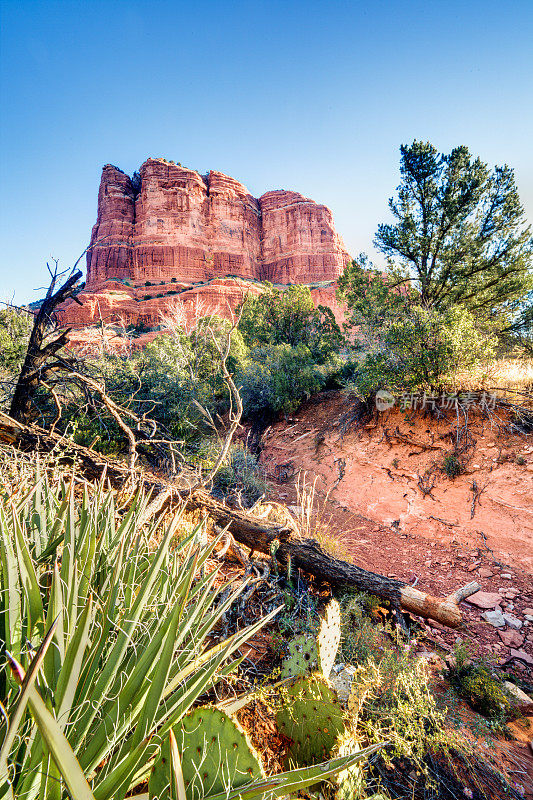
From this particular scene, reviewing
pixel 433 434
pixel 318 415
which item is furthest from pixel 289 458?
pixel 433 434

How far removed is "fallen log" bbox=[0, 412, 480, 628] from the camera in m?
2.79

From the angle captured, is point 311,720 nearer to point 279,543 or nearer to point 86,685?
point 86,685

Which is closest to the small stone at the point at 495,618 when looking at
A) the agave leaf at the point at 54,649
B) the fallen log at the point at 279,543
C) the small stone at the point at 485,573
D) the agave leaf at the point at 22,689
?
the fallen log at the point at 279,543

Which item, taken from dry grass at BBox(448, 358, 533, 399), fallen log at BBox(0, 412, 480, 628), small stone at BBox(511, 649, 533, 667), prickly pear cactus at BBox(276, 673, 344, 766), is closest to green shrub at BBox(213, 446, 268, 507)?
fallen log at BBox(0, 412, 480, 628)

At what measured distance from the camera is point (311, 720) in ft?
4.56

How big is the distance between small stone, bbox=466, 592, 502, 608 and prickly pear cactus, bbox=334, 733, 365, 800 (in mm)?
3136

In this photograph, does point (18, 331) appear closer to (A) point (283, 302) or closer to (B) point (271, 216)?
(A) point (283, 302)

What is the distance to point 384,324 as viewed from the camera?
833 cm

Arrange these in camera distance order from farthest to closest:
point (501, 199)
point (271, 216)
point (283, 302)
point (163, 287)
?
point (271, 216) < point (163, 287) < point (283, 302) < point (501, 199)

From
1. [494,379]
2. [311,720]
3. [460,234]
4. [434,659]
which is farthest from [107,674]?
[460,234]

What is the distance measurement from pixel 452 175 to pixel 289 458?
941 centimetres

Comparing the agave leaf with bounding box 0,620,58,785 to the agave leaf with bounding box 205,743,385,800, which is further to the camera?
the agave leaf with bounding box 205,743,385,800

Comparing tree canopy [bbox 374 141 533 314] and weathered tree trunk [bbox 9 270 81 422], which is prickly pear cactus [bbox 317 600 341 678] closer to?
weathered tree trunk [bbox 9 270 81 422]

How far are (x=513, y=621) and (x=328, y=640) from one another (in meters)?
2.88
